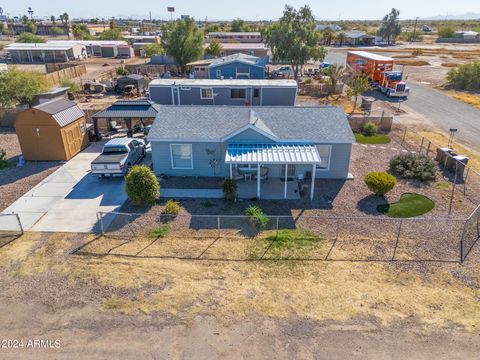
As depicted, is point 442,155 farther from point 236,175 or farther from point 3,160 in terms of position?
point 3,160

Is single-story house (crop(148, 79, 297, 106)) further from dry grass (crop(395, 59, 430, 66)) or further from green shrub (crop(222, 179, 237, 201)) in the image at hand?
dry grass (crop(395, 59, 430, 66))

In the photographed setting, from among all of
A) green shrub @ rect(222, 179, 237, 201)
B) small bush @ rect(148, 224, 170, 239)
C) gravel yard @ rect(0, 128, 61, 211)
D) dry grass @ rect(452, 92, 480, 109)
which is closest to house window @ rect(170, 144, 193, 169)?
green shrub @ rect(222, 179, 237, 201)

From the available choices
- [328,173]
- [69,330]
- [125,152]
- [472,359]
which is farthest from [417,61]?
[69,330]

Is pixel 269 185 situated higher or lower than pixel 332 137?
lower

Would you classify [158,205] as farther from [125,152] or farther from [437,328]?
[437,328]

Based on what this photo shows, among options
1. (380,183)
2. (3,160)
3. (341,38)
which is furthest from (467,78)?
(341,38)

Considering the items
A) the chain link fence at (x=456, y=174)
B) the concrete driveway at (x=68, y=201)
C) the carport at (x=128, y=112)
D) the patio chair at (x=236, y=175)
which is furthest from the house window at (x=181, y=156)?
the chain link fence at (x=456, y=174)
